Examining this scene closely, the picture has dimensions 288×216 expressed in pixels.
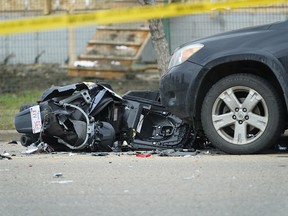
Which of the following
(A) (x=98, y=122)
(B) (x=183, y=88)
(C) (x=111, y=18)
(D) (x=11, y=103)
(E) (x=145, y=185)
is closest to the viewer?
(E) (x=145, y=185)

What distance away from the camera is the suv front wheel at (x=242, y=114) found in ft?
23.5

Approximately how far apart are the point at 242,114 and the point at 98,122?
1.77 meters

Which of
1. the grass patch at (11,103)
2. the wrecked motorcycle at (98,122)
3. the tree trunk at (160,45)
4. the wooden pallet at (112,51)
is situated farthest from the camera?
the wooden pallet at (112,51)

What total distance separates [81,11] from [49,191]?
9174 mm

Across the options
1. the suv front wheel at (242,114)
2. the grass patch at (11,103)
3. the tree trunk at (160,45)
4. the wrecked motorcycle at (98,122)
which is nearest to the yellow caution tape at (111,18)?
the wrecked motorcycle at (98,122)

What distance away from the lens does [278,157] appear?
290 inches

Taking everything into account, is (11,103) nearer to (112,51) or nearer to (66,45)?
(66,45)

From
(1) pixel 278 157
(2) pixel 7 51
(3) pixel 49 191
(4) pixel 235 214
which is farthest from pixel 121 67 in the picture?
(4) pixel 235 214

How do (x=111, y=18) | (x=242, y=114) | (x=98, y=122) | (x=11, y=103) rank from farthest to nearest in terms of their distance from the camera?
1. (x=11, y=103)
2. (x=111, y=18)
3. (x=98, y=122)
4. (x=242, y=114)

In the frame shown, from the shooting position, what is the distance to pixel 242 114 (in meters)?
7.21

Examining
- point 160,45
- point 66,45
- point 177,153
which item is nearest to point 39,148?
point 177,153

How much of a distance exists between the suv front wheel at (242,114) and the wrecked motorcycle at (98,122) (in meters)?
0.69

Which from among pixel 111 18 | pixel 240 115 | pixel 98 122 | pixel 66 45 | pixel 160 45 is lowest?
pixel 98 122

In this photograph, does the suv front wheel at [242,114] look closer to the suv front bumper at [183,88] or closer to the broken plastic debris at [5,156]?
the suv front bumper at [183,88]
